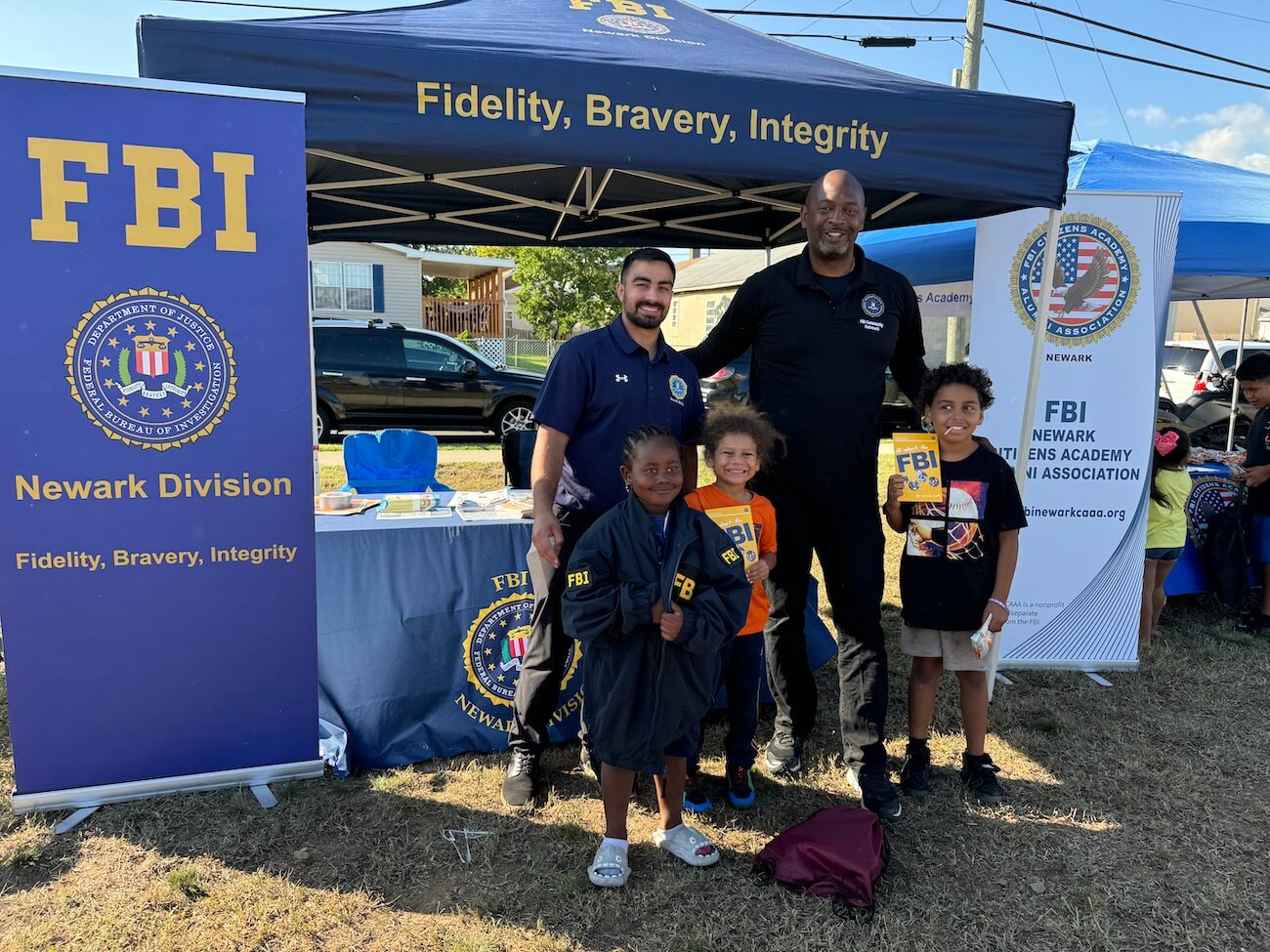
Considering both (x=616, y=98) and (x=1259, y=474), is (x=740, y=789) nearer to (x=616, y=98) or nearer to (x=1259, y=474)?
(x=616, y=98)

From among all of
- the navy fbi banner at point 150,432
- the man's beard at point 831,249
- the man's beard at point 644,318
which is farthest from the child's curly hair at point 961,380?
the navy fbi banner at point 150,432

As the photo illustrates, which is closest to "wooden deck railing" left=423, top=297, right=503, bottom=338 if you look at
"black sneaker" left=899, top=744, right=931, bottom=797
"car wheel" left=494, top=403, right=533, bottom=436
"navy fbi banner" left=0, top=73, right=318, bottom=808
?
"car wheel" left=494, top=403, right=533, bottom=436

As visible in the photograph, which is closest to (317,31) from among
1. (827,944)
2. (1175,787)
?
(827,944)

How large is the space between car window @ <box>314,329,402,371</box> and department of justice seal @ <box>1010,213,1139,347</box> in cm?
898

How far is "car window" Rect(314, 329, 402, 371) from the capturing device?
36.8 ft

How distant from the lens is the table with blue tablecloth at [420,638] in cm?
312

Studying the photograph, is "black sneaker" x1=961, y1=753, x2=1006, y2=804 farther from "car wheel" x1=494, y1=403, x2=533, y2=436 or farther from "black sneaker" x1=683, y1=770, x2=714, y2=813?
"car wheel" x1=494, y1=403, x2=533, y2=436

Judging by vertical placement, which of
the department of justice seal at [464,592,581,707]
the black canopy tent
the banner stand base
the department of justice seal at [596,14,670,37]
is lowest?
the banner stand base

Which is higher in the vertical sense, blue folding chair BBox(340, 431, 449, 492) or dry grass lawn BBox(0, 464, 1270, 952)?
blue folding chair BBox(340, 431, 449, 492)

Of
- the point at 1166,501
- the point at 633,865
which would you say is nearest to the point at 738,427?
the point at 633,865

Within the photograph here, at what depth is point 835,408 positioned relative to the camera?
2.83 m

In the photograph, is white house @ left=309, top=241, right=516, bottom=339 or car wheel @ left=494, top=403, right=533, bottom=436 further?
white house @ left=309, top=241, right=516, bottom=339

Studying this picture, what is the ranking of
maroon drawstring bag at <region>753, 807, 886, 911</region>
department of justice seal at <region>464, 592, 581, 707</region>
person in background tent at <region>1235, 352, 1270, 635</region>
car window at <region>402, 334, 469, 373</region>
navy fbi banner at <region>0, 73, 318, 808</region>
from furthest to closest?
car window at <region>402, 334, 469, 373</region>
person in background tent at <region>1235, 352, 1270, 635</region>
department of justice seal at <region>464, 592, 581, 707</region>
navy fbi banner at <region>0, 73, 318, 808</region>
maroon drawstring bag at <region>753, 807, 886, 911</region>

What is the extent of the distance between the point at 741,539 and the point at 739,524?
5 cm
